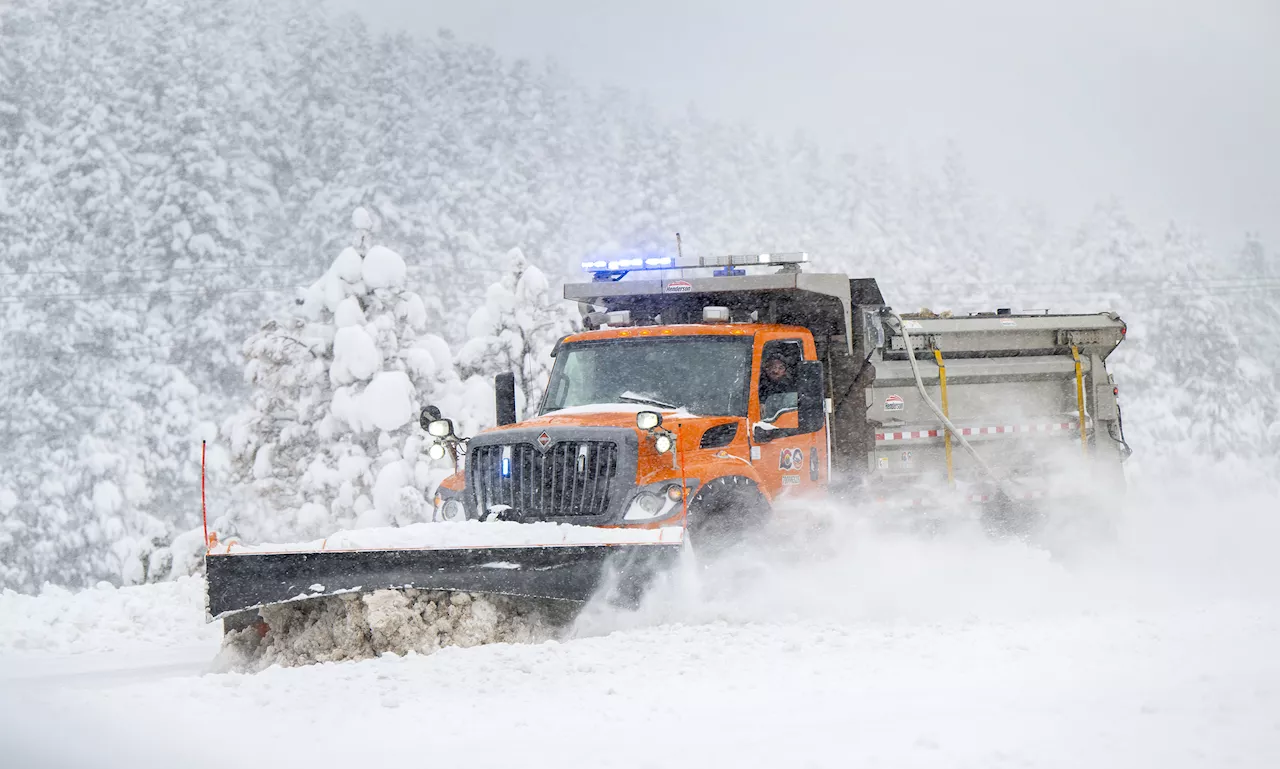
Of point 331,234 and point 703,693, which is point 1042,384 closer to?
point 703,693

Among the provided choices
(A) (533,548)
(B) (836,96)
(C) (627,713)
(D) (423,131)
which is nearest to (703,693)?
(C) (627,713)

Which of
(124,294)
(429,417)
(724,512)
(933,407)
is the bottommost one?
(724,512)

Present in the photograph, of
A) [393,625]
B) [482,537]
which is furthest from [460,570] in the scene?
[393,625]

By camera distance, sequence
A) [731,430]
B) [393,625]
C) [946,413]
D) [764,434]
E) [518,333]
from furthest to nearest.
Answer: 1. [518,333]
2. [946,413]
3. [764,434]
4. [731,430]
5. [393,625]

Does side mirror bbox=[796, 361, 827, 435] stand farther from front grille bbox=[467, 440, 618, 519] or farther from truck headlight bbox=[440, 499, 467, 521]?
truck headlight bbox=[440, 499, 467, 521]

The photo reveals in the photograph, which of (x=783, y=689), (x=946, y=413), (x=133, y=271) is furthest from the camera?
(x=133, y=271)

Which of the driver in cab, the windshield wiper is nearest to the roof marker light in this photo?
the driver in cab

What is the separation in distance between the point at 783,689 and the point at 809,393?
11.8 feet

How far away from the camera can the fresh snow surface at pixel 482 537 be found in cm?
840

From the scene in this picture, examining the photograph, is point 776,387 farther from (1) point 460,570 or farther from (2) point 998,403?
(1) point 460,570

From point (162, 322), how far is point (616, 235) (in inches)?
712

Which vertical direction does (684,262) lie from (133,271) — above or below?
below

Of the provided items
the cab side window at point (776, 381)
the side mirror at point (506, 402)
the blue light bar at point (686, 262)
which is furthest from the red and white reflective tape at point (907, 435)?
the side mirror at point (506, 402)

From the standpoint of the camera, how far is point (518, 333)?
85.5 feet
